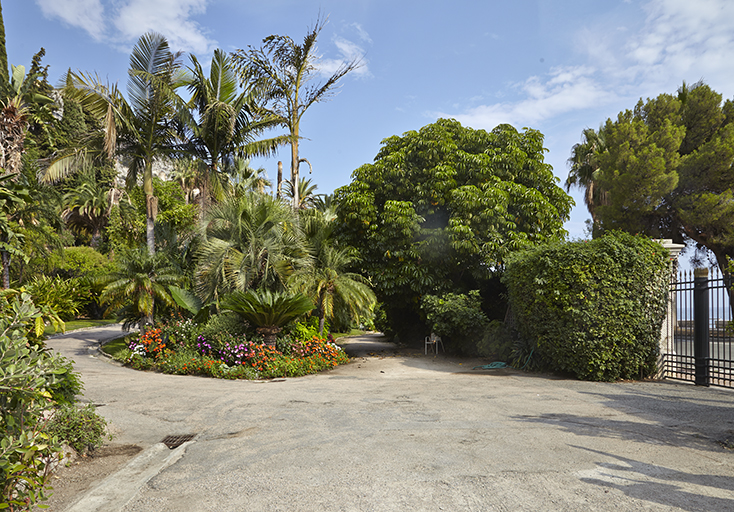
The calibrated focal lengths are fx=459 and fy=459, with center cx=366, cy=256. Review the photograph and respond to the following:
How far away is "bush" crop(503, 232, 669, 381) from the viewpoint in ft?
30.8

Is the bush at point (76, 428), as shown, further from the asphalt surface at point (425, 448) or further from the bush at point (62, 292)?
the bush at point (62, 292)

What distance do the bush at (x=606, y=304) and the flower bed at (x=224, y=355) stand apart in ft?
19.8

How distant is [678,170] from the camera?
72.7 feet

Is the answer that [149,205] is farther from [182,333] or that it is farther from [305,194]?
[305,194]

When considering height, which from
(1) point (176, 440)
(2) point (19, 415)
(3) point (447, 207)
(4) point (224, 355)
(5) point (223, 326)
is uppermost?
(3) point (447, 207)

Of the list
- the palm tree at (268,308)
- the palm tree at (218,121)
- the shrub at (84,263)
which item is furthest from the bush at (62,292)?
the palm tree at (268,308)

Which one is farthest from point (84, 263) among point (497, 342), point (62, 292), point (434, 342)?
point (497, 342)

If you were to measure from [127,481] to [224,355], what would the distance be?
795 centimetres

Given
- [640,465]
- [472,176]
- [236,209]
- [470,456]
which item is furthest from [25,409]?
[472,176]

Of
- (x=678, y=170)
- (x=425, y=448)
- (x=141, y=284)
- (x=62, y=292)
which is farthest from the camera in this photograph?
(x=62, y=292)

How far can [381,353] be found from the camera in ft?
54.9

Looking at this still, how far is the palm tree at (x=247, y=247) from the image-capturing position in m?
13.1

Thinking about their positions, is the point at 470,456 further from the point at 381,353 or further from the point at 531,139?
the point at 531,139

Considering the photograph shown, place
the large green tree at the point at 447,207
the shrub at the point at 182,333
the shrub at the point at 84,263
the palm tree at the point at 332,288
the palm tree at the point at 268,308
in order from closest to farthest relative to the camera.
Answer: the palm tree at the point at 268,308 < the shrub at the point at 182,333 < the palm tree at the point at 332,288 < the large green tree at the point at 447,207 < the shrub at the point at 84,263
